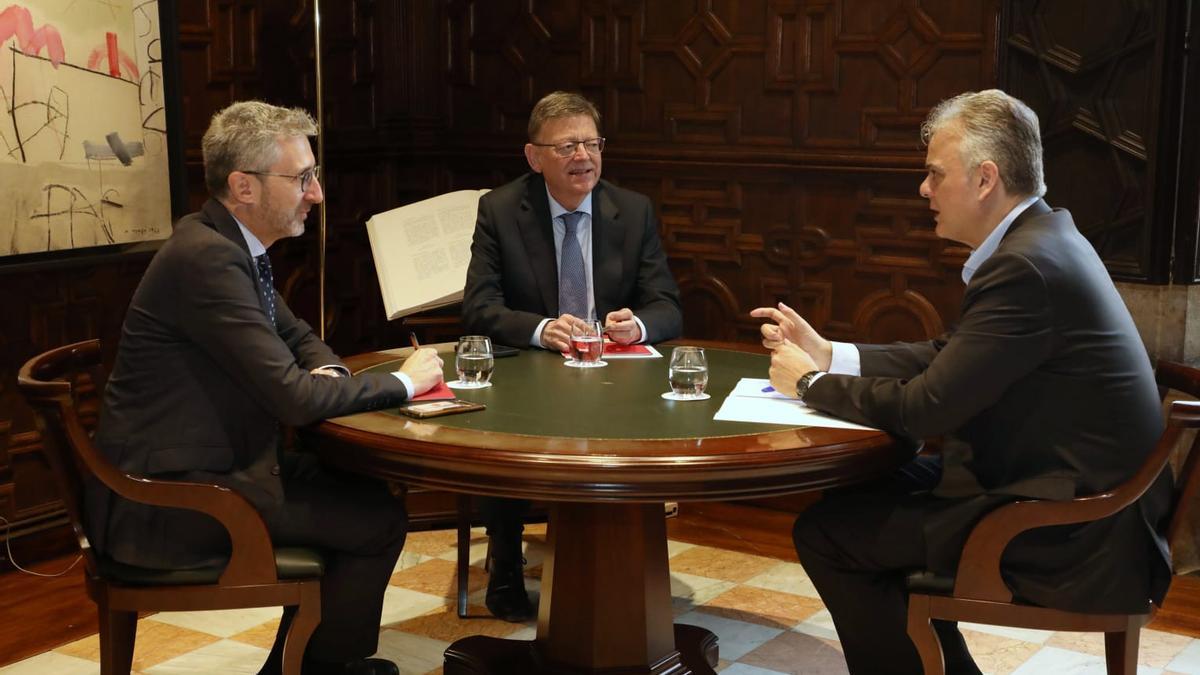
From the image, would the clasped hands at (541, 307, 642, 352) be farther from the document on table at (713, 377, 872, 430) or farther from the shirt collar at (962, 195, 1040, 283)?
the shirt collar at (962, 195, 1040, 283)

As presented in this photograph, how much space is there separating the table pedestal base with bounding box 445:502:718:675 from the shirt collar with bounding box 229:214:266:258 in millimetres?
917

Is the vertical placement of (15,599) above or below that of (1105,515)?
below

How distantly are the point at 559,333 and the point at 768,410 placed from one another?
0.86 meters

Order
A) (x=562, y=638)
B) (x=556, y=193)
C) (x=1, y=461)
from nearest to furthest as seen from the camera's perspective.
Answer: (x=562, y=638) → (x=556, y=193) → (x=1, y=461)

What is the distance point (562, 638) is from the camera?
3.19 meters

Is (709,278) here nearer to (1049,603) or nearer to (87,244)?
(87,244)

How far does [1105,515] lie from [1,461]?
3.47 m

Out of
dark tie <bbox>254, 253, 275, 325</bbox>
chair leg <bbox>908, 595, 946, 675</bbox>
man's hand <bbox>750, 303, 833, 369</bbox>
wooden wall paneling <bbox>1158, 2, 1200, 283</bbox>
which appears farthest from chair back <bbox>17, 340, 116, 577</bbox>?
wooden wall paneling <bbox>1158, 2, 1200, 283</bbox>

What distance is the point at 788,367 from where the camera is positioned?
3004 millimetres

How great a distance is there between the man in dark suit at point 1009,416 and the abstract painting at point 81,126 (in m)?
2.79

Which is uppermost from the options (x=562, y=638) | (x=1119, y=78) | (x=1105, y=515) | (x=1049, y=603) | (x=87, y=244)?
(x=1119, y=78)

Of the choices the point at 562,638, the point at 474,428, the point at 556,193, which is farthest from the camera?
the point at 556,193

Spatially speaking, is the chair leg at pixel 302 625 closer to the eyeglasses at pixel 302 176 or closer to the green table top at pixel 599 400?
the green table top at pixel 599 400

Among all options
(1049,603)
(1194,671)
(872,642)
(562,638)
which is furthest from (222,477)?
(1194,671)
